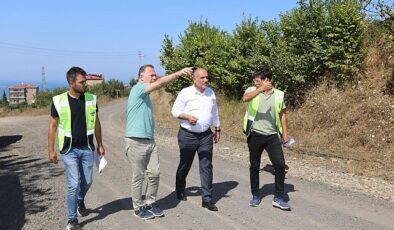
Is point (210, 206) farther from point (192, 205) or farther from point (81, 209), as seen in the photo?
point (81, 209)

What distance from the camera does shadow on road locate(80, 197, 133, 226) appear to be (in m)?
6.25

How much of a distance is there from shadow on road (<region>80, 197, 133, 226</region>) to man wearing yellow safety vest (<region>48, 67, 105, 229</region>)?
0.52 metres

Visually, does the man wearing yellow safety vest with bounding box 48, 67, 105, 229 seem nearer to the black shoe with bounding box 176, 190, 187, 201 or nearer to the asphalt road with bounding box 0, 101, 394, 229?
the asphalt road with bounding box 0, 101, 394, 229

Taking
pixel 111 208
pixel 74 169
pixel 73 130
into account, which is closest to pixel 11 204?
pixel 111 208

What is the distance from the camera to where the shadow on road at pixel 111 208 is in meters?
6.25

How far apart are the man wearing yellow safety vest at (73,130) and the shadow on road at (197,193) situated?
1470 millimetres

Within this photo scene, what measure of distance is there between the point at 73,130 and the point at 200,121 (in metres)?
1.78

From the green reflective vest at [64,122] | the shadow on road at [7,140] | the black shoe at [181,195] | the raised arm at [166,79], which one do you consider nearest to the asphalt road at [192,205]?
the black shoe at [181,195]

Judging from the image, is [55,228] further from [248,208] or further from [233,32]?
[233,32]

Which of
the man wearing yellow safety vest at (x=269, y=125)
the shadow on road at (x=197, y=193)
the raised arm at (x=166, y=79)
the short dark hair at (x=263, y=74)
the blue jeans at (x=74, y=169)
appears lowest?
the shadow on road at (x=197, y=193)

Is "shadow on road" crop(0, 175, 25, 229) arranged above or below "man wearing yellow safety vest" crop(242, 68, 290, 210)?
below

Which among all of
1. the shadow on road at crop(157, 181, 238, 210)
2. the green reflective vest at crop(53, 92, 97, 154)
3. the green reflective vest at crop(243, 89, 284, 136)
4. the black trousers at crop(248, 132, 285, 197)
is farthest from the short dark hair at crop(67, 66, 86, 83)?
the black trousers at crop(248, 132, 285, 197)

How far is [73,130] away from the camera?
224 inches

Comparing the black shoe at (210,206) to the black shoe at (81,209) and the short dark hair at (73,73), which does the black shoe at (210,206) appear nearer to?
the black shoe at (81,209)
